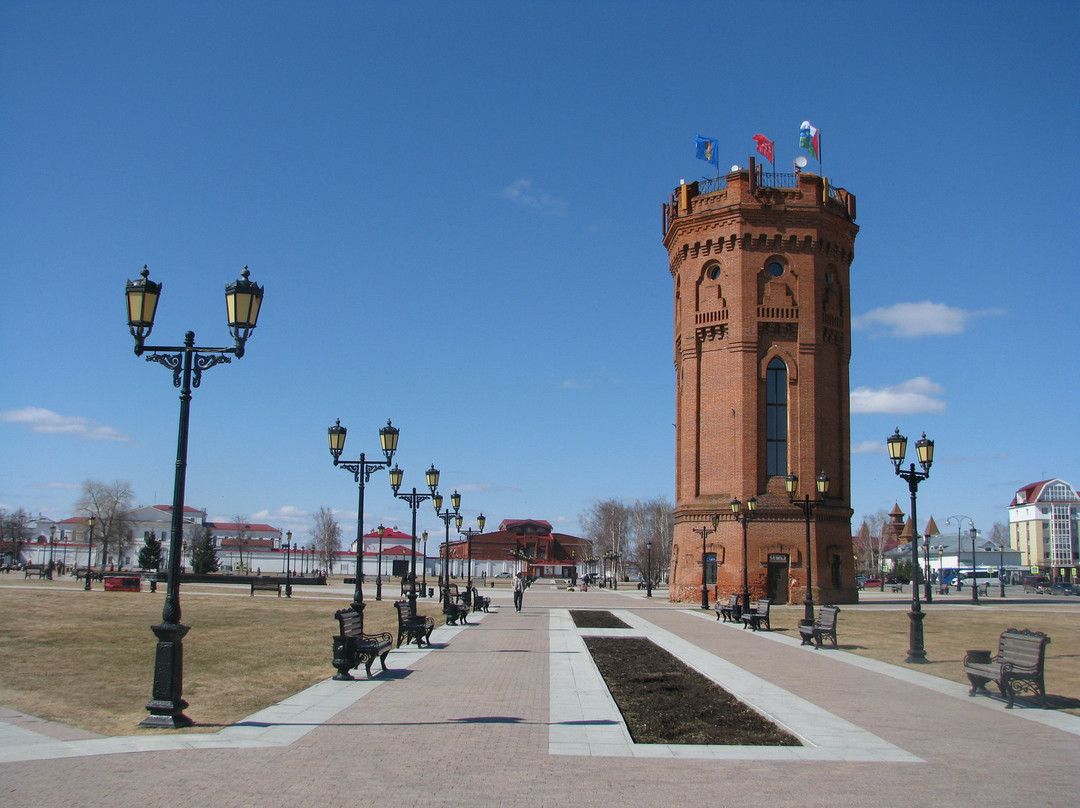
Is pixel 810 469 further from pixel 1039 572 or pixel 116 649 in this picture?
pixel 1039 572

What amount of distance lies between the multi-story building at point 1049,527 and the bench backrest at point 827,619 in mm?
137084

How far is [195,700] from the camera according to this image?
39.0 ft

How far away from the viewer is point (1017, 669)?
12719 mm

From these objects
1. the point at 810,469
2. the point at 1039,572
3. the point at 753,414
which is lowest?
the point at 1039,572


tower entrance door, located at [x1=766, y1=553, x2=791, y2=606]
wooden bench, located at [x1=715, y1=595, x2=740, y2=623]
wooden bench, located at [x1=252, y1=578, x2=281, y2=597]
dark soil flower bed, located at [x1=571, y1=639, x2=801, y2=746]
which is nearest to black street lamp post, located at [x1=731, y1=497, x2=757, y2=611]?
tower entrance door, located at [x1=766, y1=553, x2=791, y2=606]

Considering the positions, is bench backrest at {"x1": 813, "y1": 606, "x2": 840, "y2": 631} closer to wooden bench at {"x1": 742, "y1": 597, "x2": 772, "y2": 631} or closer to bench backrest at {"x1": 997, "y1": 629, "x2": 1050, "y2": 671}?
wooden bench at {"x1": 742, "y1": 597, "x2": 772, "y2": 631}

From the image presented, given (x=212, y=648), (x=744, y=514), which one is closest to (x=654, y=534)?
(x=744, y=514)

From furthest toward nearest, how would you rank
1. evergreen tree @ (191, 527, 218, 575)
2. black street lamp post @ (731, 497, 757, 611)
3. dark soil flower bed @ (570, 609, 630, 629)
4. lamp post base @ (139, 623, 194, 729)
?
evergreen tree @ (191, 527, 218, 575)
black street lamp post @ (731, 497, 757, 611)
dark soil flower bed @ (570, 609, 630, 629)
lamp post base @ (139, 623, 194, 729)

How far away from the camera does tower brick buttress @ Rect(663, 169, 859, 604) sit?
42156mm

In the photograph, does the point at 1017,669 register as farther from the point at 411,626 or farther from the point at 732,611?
the point at 732,611

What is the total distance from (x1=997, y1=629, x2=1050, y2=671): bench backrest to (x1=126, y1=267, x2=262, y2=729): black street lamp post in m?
11.4

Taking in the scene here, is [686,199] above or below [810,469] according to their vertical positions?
above

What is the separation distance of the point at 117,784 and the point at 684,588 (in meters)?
39.0

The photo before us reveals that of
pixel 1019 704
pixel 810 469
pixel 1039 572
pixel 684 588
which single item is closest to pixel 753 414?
pixel 810 469
